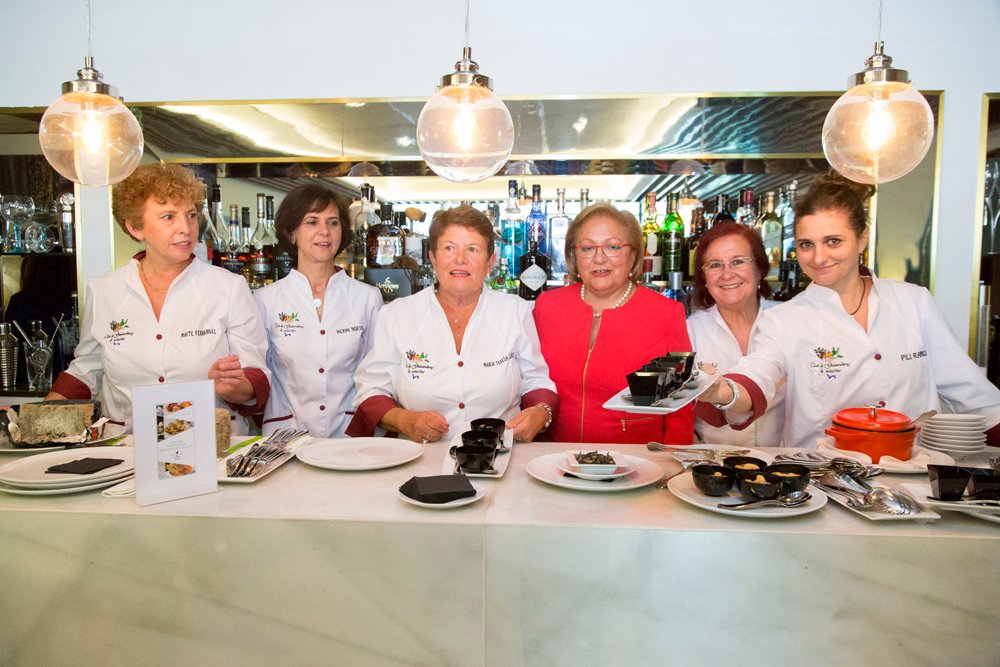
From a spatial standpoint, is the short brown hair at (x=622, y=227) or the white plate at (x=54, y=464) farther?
the short brown hair at (x=622, y=227)

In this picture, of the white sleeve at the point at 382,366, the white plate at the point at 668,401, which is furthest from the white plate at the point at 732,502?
the white sleeve at the point at 382,366

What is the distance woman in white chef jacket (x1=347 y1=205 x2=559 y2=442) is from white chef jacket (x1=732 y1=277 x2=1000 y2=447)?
28.4 inches

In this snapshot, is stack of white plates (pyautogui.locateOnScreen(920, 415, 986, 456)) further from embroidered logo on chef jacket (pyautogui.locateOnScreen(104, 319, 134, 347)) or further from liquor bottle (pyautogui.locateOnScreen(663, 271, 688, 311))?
embroidered logo on chef jacket (pyautogui.locateOnScreen(104, 319, 134, 347))

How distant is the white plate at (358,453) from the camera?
159 centimetres

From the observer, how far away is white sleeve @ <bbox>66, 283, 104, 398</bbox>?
2.36 meters

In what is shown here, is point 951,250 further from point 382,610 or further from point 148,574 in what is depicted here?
point 148,574

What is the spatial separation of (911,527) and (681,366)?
1.70 ft

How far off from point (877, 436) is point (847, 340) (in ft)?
2.21

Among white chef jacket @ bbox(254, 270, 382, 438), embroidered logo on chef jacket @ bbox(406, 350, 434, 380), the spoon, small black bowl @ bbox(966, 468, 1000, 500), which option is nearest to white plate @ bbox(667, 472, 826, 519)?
the spoon

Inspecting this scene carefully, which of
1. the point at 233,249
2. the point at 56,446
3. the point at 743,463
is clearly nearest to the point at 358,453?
the point at 56,446

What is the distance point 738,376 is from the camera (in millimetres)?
1983

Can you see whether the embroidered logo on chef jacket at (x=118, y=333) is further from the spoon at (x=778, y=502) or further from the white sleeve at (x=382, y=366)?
the spoon at (x=778, y=502)

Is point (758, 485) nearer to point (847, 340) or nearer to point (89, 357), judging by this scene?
point (847, 340)

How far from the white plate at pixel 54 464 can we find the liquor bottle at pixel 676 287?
87.6 inches
